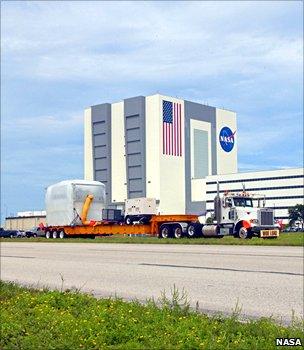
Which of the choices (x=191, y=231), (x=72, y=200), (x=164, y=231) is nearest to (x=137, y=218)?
(x=164, y=231)

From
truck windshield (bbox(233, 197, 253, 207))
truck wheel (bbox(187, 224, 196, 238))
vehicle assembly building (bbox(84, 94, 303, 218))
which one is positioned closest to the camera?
truck windshield (bbox(233, 197, 253, 207))

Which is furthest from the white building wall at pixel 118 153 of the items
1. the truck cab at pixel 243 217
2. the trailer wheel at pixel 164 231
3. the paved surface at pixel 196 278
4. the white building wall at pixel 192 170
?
the paved surface at pixel 196 278

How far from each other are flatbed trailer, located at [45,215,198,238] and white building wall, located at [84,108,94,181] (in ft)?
293

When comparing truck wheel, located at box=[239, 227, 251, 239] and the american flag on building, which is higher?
the american flag on building

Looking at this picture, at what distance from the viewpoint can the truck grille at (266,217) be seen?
37.1 m

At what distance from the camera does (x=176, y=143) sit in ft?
423

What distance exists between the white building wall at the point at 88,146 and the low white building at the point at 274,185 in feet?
90.5

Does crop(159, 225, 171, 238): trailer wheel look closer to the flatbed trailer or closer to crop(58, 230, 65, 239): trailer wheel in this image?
the flatbed trailer

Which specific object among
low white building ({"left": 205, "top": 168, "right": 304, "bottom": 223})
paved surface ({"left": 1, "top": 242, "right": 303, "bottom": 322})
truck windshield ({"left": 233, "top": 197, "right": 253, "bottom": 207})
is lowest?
paved surface ({"left": 1, "top": 242, "right": 303, "bottom": 322})

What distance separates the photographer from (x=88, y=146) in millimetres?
138250

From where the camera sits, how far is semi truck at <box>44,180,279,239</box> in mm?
37375

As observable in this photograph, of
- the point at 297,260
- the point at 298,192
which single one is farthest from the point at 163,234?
the point at 298,192

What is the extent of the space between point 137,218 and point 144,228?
183 cm

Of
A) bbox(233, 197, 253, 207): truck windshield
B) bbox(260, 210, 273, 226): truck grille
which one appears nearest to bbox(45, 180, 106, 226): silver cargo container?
bbox(233, 197, 253, 207): truck windshield
